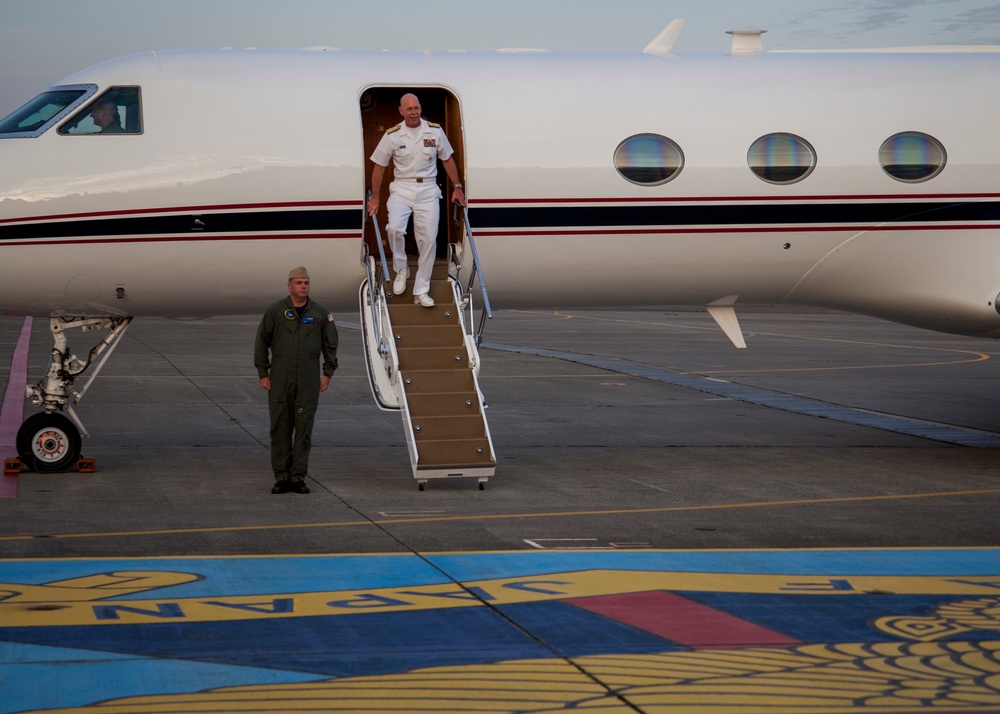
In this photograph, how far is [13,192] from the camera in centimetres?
1225

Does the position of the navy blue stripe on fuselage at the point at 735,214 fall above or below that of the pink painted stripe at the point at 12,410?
above

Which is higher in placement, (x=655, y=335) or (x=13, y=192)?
(x=13, y=192)

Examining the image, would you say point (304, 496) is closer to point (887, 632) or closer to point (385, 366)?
point (385, 366)

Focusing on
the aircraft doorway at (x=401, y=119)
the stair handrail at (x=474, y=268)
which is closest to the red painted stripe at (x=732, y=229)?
the stair handrail at (x=474, y=268)

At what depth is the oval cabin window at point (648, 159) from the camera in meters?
13.3

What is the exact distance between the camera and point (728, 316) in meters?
14.7

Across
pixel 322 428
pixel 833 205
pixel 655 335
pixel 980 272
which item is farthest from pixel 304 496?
pixel 655 335

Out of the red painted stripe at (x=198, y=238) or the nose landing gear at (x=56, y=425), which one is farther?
the nose landing gear at (x=56, y=425)

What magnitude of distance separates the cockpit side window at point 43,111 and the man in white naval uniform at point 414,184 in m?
3.11

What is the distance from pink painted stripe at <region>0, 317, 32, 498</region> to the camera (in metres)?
12.5

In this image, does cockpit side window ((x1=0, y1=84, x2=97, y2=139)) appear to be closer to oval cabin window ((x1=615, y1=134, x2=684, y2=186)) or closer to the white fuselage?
the white fuselage

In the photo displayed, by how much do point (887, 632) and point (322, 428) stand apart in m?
10.8

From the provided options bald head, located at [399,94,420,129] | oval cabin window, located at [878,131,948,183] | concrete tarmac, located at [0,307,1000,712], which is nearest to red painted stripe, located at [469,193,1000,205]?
oval cabin window, located at [878,131,948,183]

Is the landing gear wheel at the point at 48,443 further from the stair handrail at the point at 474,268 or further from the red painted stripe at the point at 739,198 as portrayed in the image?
the red painted stripe at the point at 739,198
